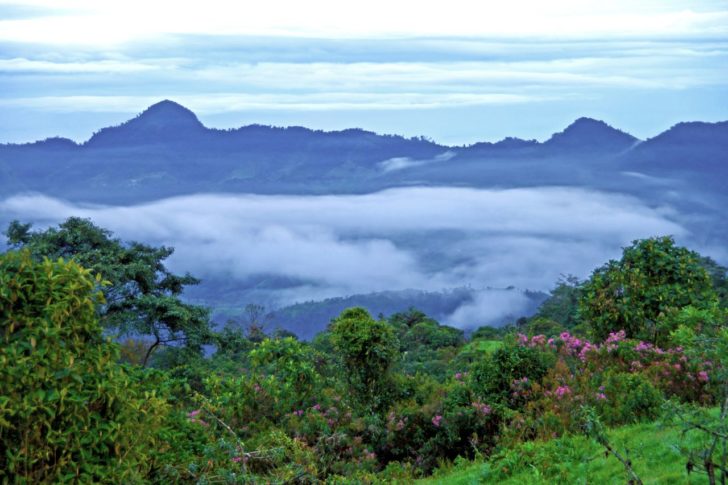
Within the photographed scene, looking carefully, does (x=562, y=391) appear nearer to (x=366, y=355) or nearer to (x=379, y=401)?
(x=379, y=401)

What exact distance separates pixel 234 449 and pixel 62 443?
1.96 metres

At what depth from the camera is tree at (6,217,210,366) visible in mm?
21734

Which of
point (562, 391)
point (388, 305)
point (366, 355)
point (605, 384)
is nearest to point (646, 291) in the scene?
point (605, 384)

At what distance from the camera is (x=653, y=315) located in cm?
1330

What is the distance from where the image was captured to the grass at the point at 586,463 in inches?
298

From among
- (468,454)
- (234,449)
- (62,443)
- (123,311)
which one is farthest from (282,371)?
(123,311)

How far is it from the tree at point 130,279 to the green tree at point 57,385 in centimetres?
1492

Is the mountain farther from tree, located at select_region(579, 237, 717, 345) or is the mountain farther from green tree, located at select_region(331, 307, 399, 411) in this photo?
green tree, located at select_region(331, 307, 399, 411)

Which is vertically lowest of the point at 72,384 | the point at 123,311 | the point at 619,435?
the point at 123,311

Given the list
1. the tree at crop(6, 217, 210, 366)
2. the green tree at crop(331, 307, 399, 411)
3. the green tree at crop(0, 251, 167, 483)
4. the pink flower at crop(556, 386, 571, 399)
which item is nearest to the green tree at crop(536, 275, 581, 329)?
the tree at crop(6, 217, 210, 366)

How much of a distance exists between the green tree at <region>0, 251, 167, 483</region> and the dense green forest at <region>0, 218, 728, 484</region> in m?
0.01

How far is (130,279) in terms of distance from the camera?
22.4 m

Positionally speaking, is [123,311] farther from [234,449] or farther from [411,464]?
[234,449]

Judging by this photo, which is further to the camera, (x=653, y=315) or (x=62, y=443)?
(x=653, y=315)
